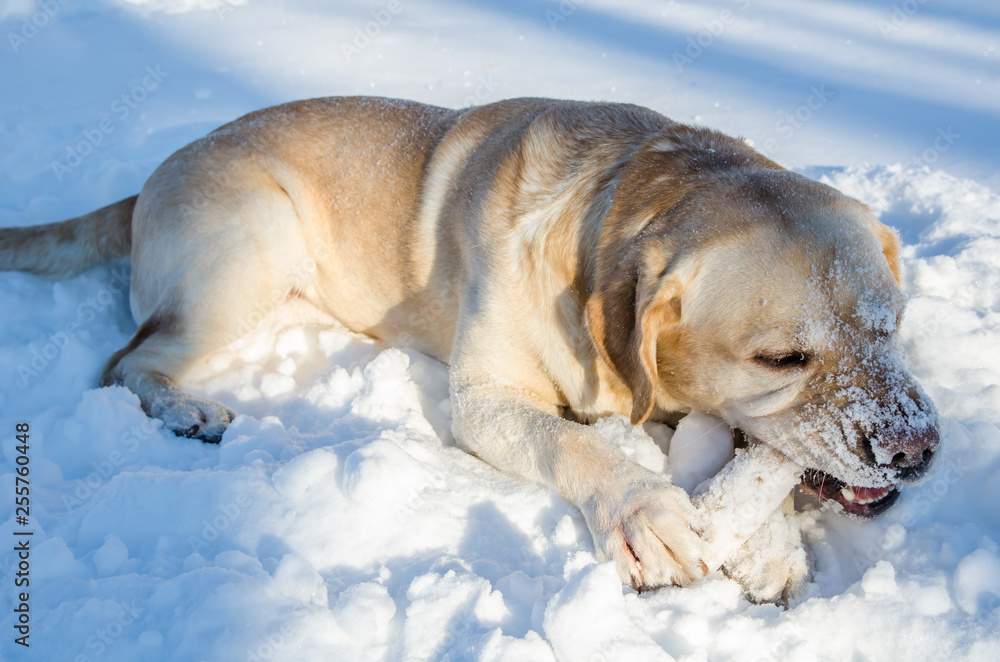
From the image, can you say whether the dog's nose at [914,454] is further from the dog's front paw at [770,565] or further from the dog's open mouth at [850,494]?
the dog's front paw at [770,565]

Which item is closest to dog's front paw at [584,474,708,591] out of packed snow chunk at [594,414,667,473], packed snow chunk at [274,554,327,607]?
packed snow chunk at [594,414,667,473]

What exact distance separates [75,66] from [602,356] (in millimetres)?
6552

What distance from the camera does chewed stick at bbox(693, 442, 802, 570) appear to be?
1991mm

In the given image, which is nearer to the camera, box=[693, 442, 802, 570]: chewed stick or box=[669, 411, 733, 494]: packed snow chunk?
box=[693, 442, 802, 570]: chewed stick

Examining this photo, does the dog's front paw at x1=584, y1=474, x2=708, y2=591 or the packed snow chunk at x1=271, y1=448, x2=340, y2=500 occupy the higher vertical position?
the packed snow chunk at x1=271, y1=448, x2=340, y2=500

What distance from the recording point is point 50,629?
5.34 feet

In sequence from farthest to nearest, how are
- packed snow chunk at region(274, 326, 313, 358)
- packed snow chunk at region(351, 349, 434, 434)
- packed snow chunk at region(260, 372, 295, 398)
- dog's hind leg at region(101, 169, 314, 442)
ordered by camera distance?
packed snow chunk at region(274, 326, 313, 358) < dog's hind leg at region(101, 169, 314, 442) < packed snow chunk at region(260, 372, 295, 398) < packed snow chunk at region(351, 349, 434, 434)

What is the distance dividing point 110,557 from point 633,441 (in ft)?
5.46

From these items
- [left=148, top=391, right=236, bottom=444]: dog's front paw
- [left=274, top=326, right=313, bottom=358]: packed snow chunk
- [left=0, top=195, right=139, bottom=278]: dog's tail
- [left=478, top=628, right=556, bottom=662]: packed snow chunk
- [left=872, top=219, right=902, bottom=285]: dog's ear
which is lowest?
[left=148, top=391, right=236, bottom=444]: dog's front paw

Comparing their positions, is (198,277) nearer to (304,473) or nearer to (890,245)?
(304,473)

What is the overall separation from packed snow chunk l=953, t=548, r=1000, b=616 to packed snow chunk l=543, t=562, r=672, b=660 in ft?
2.80

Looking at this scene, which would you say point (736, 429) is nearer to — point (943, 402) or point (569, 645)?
point (943, 402)

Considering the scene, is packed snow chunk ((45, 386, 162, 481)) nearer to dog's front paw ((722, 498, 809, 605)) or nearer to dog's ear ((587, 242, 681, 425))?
dog's ear ((587, 242, 681, 425))

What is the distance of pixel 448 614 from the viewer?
1694 mm
